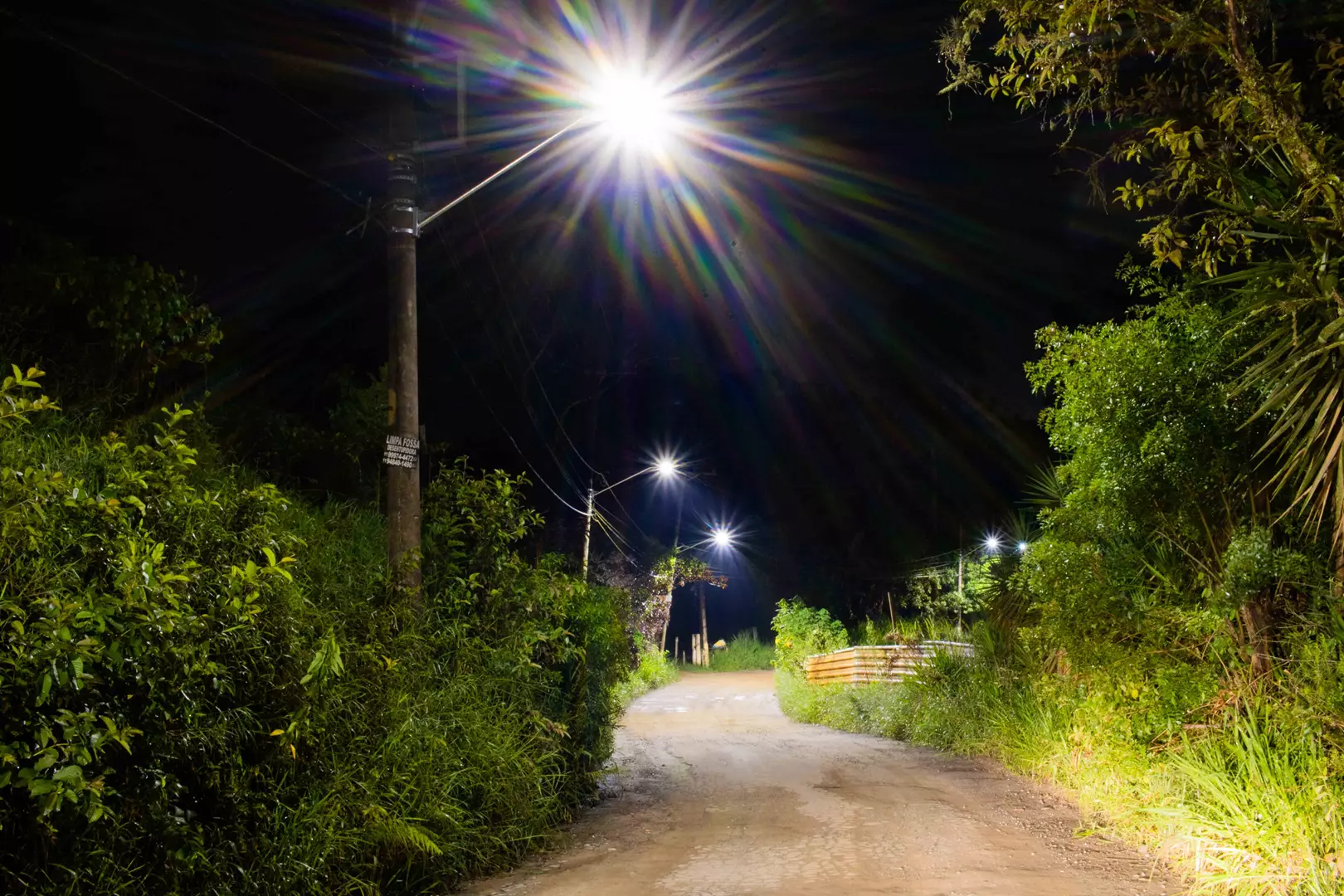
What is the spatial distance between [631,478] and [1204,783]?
16.4m

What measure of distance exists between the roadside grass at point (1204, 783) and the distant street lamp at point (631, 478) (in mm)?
11793

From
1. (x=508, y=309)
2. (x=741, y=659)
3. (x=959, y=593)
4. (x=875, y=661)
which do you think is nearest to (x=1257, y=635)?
(x=875, y=661)

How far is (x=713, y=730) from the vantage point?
1842 centimetres

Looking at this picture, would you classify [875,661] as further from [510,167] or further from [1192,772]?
[510,167]

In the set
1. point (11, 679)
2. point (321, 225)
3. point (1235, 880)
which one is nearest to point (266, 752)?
point (11, 679)

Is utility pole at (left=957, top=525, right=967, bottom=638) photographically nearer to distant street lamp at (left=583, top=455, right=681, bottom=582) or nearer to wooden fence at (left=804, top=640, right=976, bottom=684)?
wooden fence at (left=804, top=640, right=976, bottom=684)

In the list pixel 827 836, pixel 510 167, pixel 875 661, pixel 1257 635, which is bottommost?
pixel 827 836

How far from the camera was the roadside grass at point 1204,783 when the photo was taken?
5824 mm

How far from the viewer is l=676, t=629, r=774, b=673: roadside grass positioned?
1865 inches

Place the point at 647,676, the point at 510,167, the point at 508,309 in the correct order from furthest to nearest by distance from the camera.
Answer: the point at 647,676, the point at 508,309, the point at 510,167

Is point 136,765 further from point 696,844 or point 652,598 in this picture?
point 652,598

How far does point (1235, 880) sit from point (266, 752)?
5837 mm

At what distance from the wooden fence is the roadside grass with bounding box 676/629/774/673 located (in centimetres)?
2417

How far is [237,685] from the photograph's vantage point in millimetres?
5277
